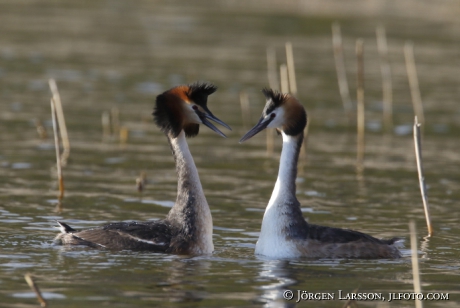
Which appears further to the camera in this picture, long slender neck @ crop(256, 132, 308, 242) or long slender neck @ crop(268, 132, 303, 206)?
long slender neck @ crop(268, 132, 303, 206)

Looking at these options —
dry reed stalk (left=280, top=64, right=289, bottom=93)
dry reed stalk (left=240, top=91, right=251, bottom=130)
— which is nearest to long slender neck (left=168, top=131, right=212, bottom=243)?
dry reed stalk (left=280, top=64, right=289, bottom=93)

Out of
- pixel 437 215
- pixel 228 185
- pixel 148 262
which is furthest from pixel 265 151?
pixel 148 262

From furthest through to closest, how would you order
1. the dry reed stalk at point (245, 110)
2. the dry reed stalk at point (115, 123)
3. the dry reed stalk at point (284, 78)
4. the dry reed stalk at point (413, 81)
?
→ 1. the dry reed stalk at point (413, 81)
2. the dry reed stalk at point (245, 110)
3. the dry reed stalk at point (115, 123)
4. the dry reed stalk at point (284, 78)

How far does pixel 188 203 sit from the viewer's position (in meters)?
11.2

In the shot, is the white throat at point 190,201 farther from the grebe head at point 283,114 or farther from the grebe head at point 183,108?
the grebe head at point 283,114

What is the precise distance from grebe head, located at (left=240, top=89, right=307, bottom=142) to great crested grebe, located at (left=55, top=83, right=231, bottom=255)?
61 centimetres

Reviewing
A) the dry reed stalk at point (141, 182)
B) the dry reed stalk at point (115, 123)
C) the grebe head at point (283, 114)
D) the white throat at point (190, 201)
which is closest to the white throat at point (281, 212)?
the grebe head at point (283, 114)

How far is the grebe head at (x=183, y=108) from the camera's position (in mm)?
11242

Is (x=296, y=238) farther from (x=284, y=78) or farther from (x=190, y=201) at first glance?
(x=284, y=78)

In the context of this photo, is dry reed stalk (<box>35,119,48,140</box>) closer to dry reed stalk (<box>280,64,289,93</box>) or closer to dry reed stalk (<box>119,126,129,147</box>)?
dry reed stalk (<box>119,126,129,147</box>)

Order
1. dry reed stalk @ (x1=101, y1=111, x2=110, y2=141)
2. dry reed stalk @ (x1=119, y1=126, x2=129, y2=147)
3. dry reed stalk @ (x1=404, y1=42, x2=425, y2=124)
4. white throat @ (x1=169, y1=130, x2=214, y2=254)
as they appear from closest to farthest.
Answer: white throat @ (x1=169, y1=130, x2=214, y2=254)
dry reed stalk @ (x1=119, y1=126, x2=129, y2=147)
dry reed stalk @ (x1=101, y1=111, x2=110, y2=141)
dry reed stalk @ (x1=404, y1=42, x2=425, y2=124)

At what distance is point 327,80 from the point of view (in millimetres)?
26484

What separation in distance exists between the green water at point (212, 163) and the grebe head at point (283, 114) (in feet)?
4.79

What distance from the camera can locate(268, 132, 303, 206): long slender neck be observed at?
11016 mm
